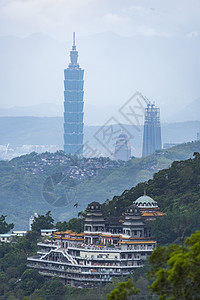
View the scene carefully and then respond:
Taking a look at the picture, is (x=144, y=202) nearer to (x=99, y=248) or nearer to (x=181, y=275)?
(x=99, y=248)

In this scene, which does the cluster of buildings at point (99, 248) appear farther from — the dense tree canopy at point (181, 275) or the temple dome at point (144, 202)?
the dense tree canopy at point (181, 275)

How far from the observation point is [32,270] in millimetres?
92062

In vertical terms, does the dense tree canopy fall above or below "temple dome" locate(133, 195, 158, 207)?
below

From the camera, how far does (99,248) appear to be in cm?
8919

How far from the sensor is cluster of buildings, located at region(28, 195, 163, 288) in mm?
88000

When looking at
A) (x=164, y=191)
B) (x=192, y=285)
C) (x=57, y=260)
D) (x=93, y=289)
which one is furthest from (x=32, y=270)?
(x=192, y=285)

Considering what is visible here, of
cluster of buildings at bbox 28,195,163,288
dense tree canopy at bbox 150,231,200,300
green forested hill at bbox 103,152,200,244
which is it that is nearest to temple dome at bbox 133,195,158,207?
cluster of buildings at bbox 28,195,163,288

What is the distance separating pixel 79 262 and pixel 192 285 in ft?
123

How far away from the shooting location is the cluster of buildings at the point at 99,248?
289 feet

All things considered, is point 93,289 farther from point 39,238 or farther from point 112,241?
point 39,238

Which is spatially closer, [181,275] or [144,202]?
[181,275]

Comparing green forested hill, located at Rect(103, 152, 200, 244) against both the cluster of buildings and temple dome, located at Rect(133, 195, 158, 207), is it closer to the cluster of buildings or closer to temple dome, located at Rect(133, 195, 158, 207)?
the cluster of buildings

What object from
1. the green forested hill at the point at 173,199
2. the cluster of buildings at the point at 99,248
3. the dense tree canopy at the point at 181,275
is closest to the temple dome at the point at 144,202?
the cluster of buildings at the point at 99,248

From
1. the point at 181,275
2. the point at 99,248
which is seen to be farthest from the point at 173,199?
the point at 181,275
